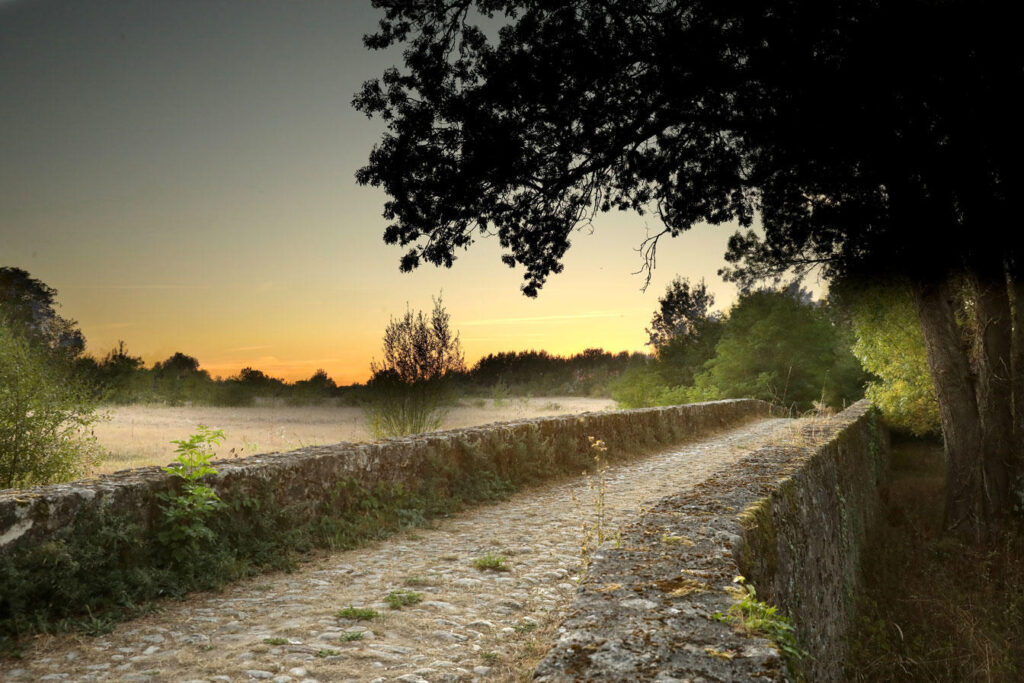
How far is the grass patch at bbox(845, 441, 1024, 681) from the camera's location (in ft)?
19.0

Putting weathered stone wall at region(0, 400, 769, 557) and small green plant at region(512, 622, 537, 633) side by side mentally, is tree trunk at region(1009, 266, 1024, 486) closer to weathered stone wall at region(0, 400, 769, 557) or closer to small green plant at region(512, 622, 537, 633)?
weathered stone wall at region(0, 400, 769, 557)

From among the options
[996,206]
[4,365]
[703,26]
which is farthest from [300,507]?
[996,206]

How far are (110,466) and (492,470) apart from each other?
8636 mm

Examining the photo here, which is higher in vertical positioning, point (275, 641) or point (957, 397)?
point (957, 397)

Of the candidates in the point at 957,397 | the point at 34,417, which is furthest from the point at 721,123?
the point at 34,417

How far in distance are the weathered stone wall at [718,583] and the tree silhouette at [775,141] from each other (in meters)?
4.91

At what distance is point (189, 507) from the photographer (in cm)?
497

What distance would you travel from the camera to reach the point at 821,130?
825 cm

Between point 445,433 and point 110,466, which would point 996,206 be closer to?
point 445,433

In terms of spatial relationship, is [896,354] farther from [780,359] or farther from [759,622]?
[759,622]

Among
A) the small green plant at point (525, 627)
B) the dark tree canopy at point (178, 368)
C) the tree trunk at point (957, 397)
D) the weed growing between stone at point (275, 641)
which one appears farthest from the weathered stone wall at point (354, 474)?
the dark tree canopy at point (178, 368)

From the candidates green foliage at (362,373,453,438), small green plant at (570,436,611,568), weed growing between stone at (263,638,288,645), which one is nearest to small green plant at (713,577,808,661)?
small green plant at (570,436,611,568)

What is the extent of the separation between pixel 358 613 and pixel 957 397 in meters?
9.47

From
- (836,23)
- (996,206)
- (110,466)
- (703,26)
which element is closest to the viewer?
(836,23)
